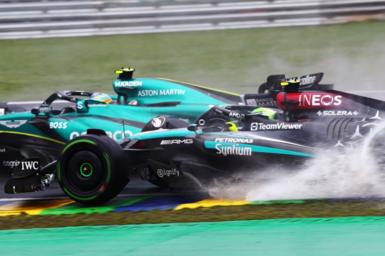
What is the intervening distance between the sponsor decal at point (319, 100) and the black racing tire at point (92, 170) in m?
1.89

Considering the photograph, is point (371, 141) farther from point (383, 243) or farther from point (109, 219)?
point (109, 219)

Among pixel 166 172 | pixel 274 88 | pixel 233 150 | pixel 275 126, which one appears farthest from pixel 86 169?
pixel 274 88

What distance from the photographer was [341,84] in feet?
43.8

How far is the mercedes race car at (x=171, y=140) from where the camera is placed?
6.62 metres

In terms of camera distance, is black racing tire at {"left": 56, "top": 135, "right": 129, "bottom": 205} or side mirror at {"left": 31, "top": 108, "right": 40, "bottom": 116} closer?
black racing tire at {"left": 56, "top": 135, "right": 129, "bottom": 205}

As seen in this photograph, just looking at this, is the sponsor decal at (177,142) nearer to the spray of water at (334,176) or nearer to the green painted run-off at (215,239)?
the spray of water at (334,176)

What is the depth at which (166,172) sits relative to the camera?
275 inches

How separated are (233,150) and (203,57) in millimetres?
8703

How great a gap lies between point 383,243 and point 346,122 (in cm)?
201

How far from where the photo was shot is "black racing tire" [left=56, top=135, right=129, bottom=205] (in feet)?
22.0

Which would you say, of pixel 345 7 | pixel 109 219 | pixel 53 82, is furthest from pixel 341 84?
pixel 109 219

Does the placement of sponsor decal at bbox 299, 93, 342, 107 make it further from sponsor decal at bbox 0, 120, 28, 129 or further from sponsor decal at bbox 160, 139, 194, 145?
sponsor decal at bbox 0, 120, 28, 129

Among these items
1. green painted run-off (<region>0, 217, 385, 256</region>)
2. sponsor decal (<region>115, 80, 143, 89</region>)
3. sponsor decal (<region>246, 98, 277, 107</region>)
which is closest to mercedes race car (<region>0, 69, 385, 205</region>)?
sponsor decal (<region>246, 98, 277, 107</region>)

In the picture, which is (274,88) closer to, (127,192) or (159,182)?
(159,182)
